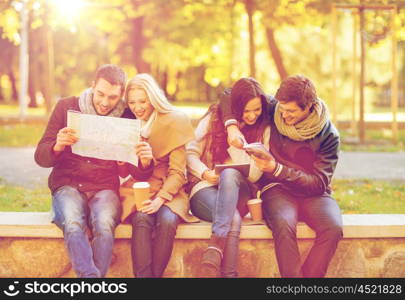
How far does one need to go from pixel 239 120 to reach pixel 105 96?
95 cm

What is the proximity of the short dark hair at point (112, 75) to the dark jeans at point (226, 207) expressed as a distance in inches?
36.7

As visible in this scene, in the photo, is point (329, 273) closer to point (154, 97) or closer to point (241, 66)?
point (154, 97)

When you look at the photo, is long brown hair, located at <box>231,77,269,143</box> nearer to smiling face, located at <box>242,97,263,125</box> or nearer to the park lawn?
smiling face, located at <box>242,97,263,125</box>

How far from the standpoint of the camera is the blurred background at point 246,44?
A: 1225 cm

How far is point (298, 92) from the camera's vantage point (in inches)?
172

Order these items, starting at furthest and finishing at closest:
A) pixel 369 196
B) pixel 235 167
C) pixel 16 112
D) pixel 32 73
→ pixel 32 73 → pixel 16 112 → pixel 369 196 → pixel 235 167

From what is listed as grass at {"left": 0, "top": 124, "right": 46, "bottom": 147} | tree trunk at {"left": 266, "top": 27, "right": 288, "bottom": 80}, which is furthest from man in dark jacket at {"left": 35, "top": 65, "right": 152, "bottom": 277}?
tree trunk at {"left": 266, "top": 27, "right": 288, "bottom": 80}

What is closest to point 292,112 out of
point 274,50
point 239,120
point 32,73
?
point 239,120

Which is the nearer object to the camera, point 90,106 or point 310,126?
point 310,126

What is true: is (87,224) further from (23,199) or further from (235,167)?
(23,199)

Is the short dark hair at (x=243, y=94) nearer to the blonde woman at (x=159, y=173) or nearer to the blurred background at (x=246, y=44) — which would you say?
the blonde woman at (x=159, y=173)

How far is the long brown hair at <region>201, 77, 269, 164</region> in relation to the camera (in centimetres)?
466

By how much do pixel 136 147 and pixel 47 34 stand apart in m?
14.4

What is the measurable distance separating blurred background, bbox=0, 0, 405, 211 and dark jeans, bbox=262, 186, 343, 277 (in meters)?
3.20
